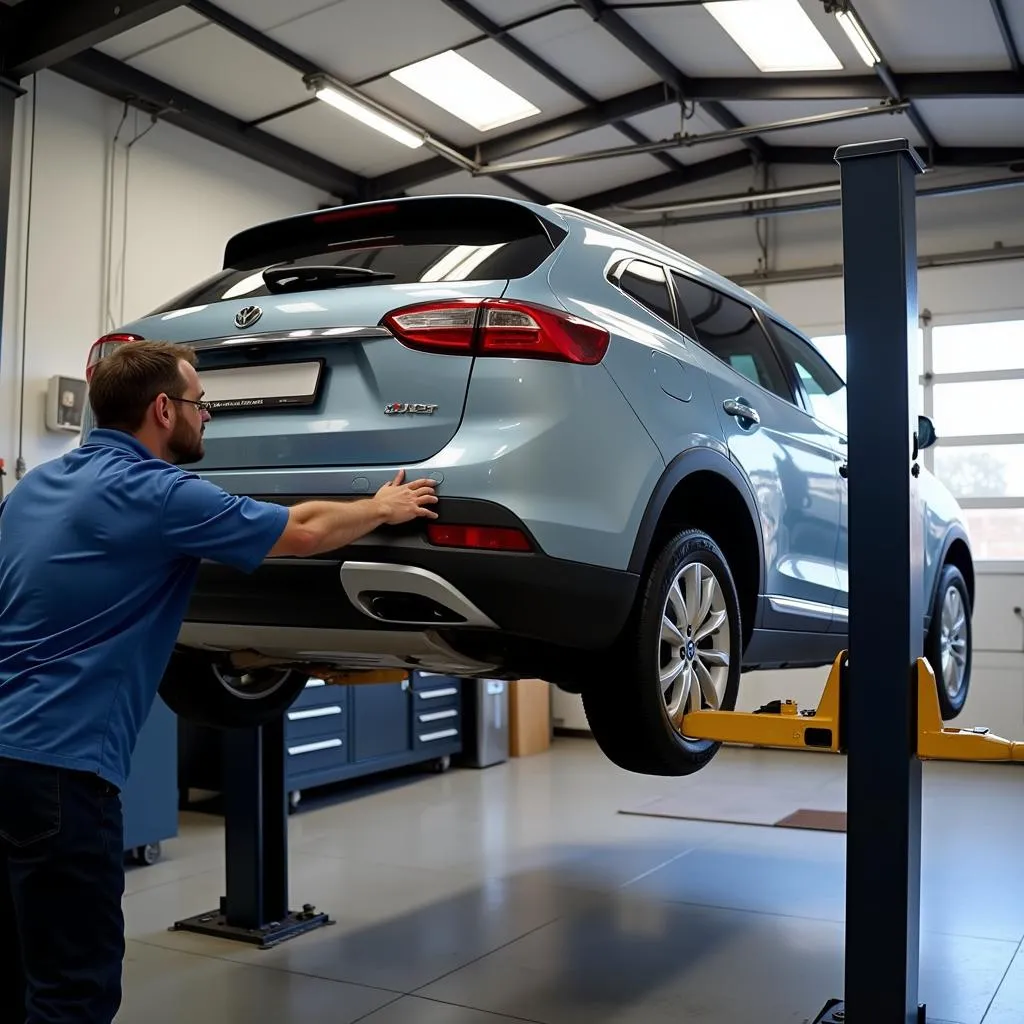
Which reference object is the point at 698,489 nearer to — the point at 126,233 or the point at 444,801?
the point at 444,801

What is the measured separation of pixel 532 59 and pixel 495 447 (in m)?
5.71

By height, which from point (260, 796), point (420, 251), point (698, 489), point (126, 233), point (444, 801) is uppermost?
point (126, 233)

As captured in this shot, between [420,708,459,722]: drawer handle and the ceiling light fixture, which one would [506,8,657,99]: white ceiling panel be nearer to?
the ceiling light fixture

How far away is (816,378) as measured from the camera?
412cm

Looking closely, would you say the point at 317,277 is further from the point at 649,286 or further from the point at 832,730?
the point at 832,730

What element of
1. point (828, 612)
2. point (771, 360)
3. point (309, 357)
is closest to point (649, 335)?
point (309, 357)

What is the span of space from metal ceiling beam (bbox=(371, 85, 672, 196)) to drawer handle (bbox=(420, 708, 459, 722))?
375 cm

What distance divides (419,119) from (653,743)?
20.5 feet

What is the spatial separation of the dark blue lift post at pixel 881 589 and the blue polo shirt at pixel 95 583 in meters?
1.26

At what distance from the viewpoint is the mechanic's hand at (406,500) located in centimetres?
228

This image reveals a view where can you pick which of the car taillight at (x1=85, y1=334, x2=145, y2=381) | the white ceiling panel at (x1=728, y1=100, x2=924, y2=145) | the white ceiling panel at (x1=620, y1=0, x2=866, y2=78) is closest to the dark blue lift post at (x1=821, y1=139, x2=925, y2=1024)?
the car taillight at (x1=85, y1=334, x2=145, y2=381)

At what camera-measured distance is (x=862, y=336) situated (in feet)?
8.48

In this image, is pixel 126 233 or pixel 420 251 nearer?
pixel 420 251

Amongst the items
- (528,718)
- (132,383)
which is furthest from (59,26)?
(528,718)
